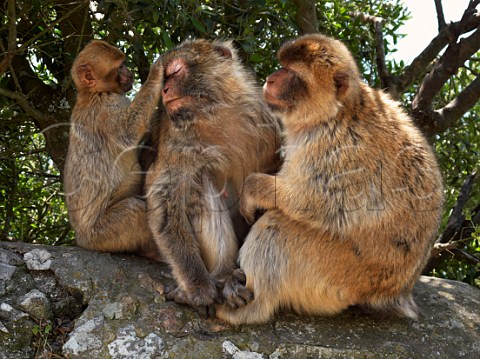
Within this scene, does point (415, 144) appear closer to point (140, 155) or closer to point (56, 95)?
point (140, 155)

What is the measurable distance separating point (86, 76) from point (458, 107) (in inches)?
128

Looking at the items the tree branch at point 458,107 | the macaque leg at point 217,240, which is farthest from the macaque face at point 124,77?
the tree branch at point 458,107

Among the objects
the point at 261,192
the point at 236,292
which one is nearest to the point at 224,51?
the point at 261,192

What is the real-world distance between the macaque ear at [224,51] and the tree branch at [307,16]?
109 centimetres

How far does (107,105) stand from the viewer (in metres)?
5.16

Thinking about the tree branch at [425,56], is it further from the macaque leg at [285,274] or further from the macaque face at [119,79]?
the macaque leg at [285,274]

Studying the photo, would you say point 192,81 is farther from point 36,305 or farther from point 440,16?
point 440,16

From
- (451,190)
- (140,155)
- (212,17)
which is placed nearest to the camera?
(140,155)

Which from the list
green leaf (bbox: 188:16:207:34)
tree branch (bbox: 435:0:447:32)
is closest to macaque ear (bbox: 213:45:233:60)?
green leaf (bbox: 188:16:207:34)

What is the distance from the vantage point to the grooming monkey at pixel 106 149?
15.6ft

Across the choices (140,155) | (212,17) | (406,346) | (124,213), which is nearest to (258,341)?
(406,346)

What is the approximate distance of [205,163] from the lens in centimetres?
466

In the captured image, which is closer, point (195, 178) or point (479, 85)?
point (195, 178)

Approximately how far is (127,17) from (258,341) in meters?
2.47
